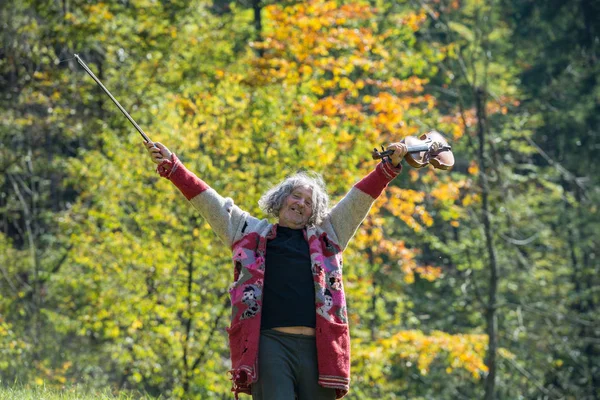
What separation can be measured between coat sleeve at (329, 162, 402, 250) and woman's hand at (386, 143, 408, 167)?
4cm

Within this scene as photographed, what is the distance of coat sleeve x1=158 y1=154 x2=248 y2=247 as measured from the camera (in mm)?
4930

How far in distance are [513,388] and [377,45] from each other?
7.50 meters

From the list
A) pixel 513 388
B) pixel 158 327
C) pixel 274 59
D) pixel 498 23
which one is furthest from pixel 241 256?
pixel 498 23

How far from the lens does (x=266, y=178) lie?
A: 1112 cm

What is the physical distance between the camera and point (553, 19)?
72.3 ft

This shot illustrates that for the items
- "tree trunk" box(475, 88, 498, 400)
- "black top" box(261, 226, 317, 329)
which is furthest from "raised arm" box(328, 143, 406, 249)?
"tree trunk" box(475, 88, 498, 400)

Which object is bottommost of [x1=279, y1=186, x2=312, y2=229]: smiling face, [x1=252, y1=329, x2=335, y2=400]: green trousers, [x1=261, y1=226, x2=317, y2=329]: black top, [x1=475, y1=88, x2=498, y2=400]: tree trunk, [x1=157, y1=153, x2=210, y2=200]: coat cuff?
[x1=252, y1=329, x2=335, y2=400]: green trousers

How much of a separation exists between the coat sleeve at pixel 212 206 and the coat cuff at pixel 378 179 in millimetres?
604

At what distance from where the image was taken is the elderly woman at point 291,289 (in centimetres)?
458

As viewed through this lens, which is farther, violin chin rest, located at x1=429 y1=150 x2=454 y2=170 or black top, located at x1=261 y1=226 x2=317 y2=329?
violin chin rest, located at x1=429 y1=150 x2=454 y2=170

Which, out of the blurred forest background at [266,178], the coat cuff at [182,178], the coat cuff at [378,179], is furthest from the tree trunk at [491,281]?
the coat cuff at [182,178]

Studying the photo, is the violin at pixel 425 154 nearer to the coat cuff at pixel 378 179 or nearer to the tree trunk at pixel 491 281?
the coat cuff at pixel 378 179

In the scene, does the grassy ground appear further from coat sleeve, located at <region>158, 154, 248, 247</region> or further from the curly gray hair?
the curly gray hair

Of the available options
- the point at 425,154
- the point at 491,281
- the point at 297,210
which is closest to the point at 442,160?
the point at 425,154
